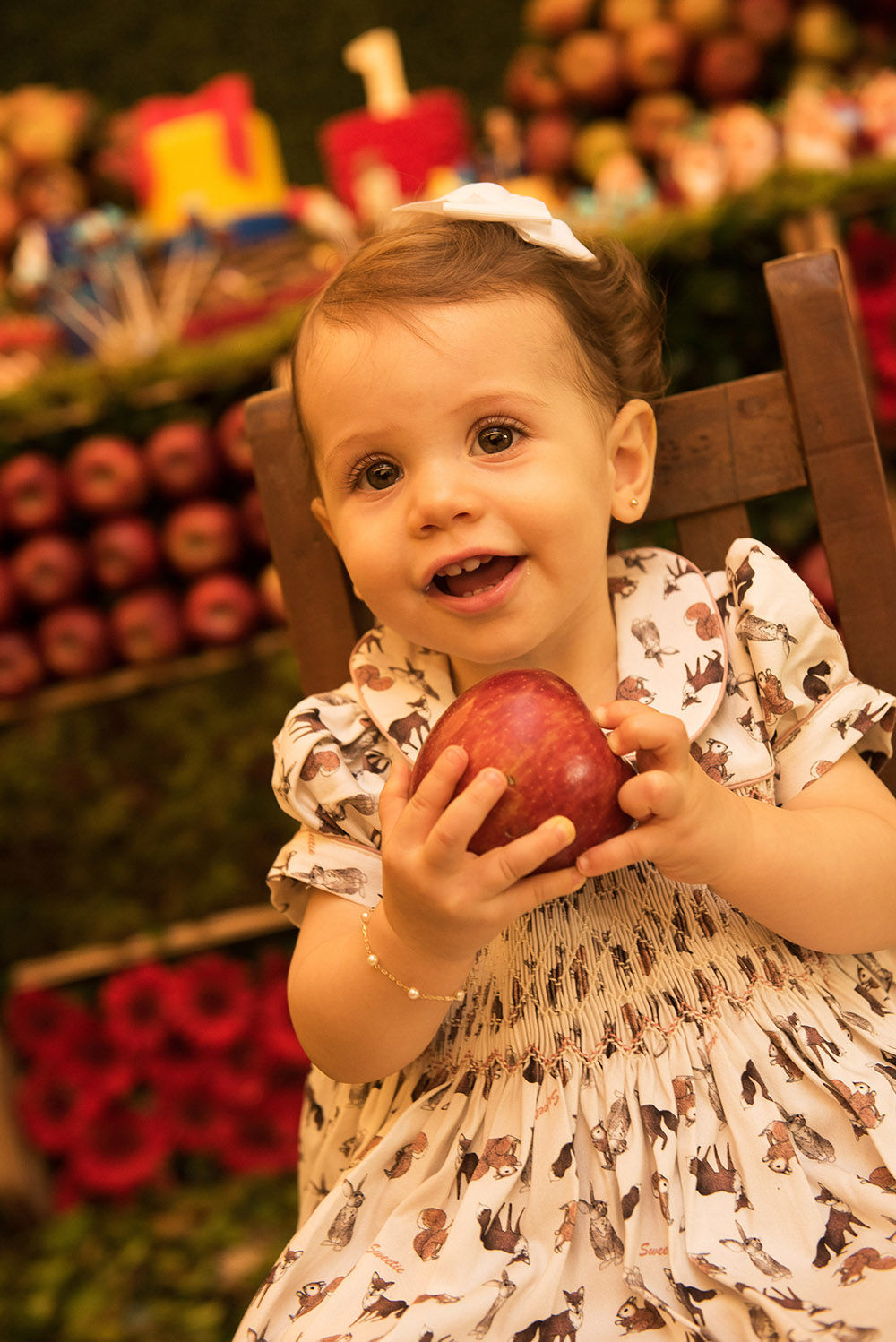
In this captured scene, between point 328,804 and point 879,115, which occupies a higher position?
point 879,115

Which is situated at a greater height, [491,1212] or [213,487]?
[213,487]

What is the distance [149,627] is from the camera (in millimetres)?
2002

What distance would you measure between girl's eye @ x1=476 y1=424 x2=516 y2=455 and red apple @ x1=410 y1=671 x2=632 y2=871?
0.72ft

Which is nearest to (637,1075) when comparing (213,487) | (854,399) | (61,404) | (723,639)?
(723,639)

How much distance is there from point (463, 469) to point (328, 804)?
1.05 ft

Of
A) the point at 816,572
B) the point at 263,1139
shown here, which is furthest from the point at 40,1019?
the point at 816,572

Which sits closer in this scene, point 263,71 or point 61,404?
point 61,404

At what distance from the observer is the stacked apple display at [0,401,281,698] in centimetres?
199

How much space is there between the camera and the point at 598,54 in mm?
2490

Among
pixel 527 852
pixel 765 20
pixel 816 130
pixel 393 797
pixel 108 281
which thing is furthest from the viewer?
pixel 765 20

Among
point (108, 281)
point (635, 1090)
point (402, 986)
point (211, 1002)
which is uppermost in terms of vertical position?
point (108, 281)

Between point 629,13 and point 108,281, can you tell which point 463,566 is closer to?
point 108,281

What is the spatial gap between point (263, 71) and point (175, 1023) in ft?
7.56

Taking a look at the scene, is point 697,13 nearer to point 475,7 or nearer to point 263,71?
point 475,7
